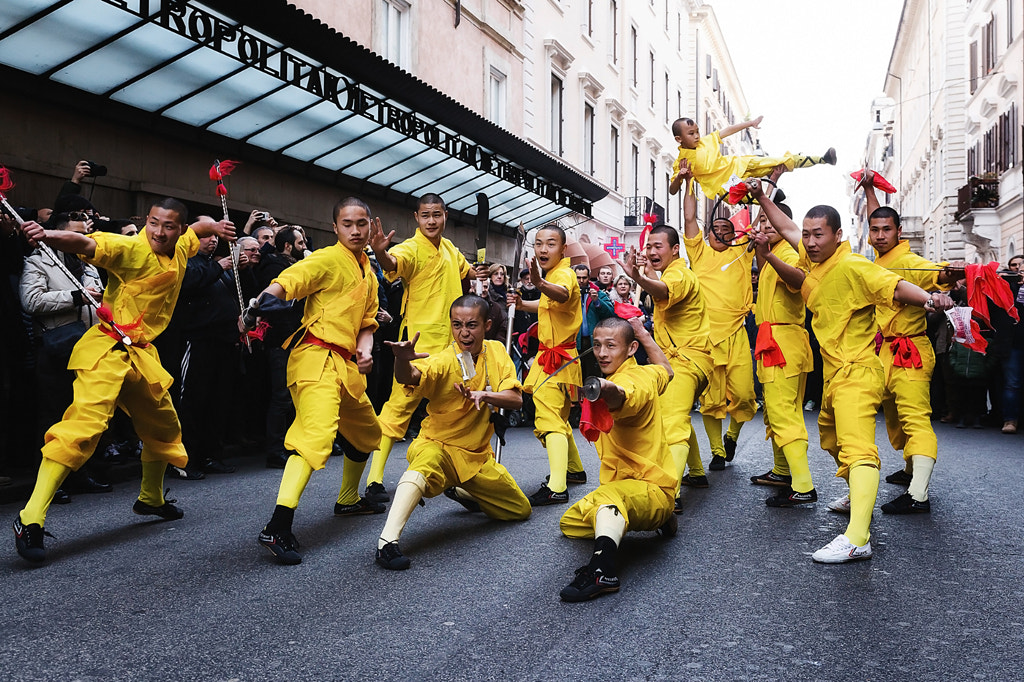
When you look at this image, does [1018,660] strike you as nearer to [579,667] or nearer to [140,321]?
[579,667]

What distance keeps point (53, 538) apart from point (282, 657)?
237 centimetres

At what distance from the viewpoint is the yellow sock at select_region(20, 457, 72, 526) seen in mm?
4773

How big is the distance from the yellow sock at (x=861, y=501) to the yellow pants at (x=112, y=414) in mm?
3543

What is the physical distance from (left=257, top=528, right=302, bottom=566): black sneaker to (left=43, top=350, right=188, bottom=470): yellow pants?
102 centimetres

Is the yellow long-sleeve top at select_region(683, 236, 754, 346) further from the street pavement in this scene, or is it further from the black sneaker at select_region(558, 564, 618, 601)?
the black sneaker at select_region(558, 564, 618, 601)

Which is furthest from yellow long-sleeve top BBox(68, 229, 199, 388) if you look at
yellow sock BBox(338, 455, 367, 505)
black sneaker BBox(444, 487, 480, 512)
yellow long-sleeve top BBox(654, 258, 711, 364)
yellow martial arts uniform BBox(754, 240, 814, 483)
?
yellow martial arts uniform BBox(754, 240, 814, 483)

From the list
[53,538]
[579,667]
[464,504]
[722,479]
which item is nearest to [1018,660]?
[579,667]

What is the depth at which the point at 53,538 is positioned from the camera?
515cm

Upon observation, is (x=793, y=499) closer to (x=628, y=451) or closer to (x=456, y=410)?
(x=628, y=451)

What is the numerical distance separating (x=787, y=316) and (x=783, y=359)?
1.06 ft

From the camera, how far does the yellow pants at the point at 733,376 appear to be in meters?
7.02

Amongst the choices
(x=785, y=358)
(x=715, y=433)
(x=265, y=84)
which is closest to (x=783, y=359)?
(x=785, y=358)

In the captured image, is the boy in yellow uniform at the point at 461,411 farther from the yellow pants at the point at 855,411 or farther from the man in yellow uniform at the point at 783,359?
the man in yellow uniform at the point at 783,359

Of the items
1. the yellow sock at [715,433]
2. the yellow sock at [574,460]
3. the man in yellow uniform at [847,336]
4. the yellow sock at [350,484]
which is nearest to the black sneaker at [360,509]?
the yellow sock at [350,484]
